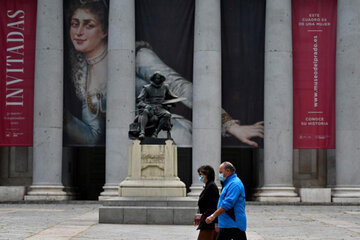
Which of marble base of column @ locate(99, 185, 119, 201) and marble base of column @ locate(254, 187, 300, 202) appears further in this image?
marble base of column @ locate(254, 187, 300, 202)

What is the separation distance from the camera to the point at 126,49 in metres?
43.0

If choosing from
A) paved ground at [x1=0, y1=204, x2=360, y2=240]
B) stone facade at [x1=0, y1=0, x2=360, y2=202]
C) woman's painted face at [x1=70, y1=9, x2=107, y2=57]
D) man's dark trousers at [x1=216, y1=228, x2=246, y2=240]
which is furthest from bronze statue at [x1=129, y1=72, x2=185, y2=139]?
woman's painted face at [x1=70, y1=9, x2=107, y2=57]

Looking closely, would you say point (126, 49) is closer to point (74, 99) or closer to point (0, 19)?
point (74, 99)

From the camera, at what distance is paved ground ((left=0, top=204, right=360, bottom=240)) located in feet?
70.3

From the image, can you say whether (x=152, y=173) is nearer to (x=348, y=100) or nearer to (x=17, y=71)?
(x=17, y=71)

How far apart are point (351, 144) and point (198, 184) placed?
30.0 feet

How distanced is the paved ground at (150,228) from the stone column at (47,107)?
1098 centimetres

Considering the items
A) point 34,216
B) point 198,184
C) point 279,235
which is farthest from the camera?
point 198,184

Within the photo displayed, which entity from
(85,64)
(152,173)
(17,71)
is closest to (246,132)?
(85,64)

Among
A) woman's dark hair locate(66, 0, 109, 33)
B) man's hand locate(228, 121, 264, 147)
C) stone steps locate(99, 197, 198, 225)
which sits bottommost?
stone steps locate(99, 197, 198, 225)

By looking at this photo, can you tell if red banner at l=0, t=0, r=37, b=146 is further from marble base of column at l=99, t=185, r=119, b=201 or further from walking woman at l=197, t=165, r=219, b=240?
walking woman at l=197, t=165, r=219, b=240

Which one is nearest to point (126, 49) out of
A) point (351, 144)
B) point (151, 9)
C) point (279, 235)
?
point (151, 9)

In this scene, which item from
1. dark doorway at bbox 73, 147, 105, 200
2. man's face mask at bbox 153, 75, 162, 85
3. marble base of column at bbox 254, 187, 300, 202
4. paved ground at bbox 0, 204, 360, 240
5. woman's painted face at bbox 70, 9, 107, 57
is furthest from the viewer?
dark doorway at bbox 73, 147, 105, 200

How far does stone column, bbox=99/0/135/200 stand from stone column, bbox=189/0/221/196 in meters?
3.79
